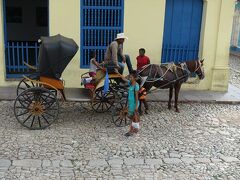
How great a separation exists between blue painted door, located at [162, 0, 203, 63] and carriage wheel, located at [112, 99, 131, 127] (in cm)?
371

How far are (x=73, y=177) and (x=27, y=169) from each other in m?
0.82

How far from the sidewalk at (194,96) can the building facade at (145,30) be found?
0.31 metres

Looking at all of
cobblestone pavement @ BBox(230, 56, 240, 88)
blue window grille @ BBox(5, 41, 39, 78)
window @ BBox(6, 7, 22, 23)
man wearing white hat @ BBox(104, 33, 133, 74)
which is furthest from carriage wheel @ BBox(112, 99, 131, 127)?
Result: window @ BBox(6, 7, 22, 23)

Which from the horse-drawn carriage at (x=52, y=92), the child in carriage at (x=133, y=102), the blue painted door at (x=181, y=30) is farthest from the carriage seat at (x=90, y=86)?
the blue painted door at (x=181, y=30)

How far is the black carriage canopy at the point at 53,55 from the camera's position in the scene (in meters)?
7.38

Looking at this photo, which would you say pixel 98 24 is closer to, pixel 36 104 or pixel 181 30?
pixel 181 30

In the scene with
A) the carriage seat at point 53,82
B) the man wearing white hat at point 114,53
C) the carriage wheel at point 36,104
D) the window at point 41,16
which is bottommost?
the carriage wheel at point 36,104

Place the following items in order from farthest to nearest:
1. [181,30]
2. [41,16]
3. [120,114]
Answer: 1. [41,16]
2. [181,30]
3. [120,114]

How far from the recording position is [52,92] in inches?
299

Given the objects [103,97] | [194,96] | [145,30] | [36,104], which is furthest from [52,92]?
[194,96]

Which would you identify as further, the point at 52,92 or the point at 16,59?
the point at 16,59

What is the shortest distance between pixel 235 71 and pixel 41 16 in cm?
917

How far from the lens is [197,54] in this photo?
11.1 meters

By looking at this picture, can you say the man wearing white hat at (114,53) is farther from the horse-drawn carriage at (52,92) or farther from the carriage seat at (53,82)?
the carriage seat at (53,82)
